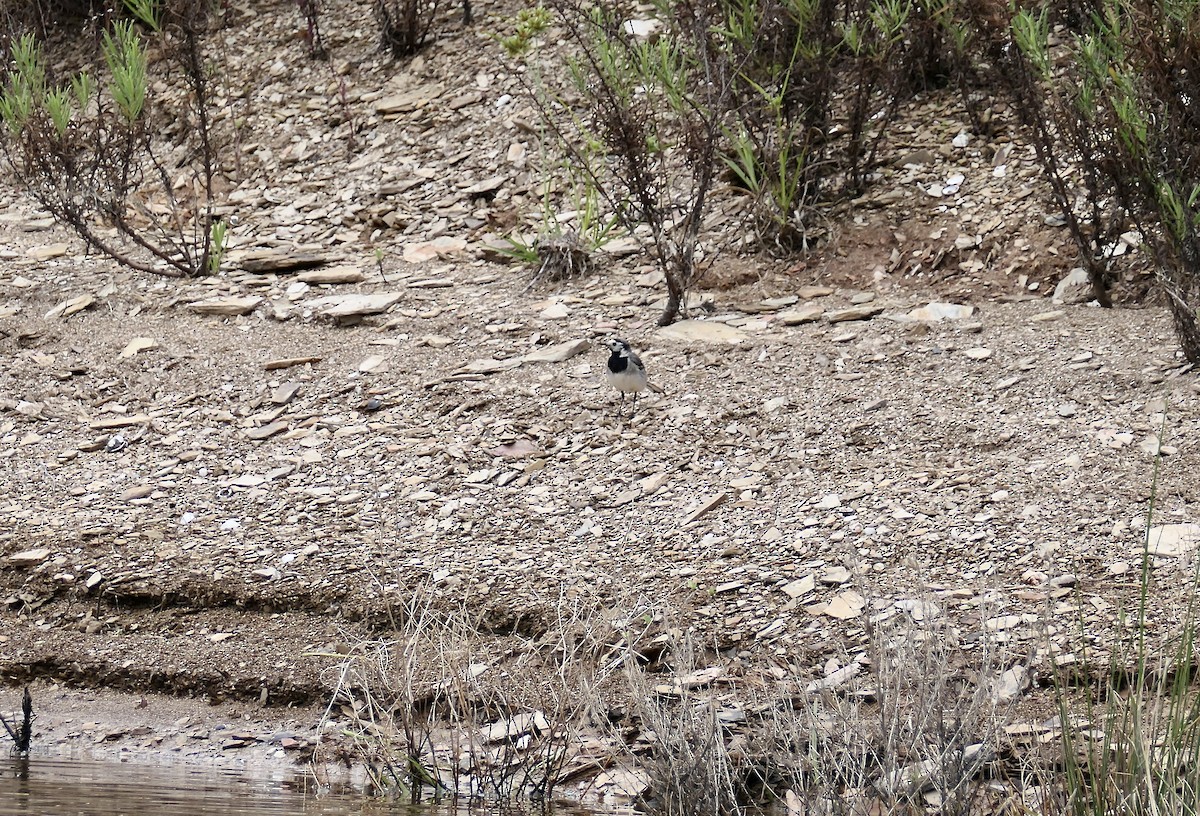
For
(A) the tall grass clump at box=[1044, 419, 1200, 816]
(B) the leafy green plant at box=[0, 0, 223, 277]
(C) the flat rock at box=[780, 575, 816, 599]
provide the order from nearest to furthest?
(A) the tall grass clump at box=[1044, 419, 1200, 816] < (C) the flat rock at box=[780, 575, 816, 599] < (B) the leafy green plant at box=[0, 0, 223, 277]

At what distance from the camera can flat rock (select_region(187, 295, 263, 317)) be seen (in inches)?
279

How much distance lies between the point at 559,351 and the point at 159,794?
117 inches

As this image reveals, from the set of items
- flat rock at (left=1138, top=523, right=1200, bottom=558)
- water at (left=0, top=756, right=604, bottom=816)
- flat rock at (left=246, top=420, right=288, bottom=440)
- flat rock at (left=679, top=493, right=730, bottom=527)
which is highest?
flat rock at (left=246, top=420, right=288, bottom=440)

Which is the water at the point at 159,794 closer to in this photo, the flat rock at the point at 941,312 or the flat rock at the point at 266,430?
the flat rock at the point at 266,430

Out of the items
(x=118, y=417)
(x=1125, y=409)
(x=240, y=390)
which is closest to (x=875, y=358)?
(x=1125, y=409)

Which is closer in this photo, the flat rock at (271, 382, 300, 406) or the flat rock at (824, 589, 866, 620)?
the flat rock at (824, 589, 866, 620)

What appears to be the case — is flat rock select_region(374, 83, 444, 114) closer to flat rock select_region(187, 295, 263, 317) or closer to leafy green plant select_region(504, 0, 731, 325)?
leafy green plant select_region(504, 0, 731, 325)

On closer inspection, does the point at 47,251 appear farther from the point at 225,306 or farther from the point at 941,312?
the point at 941,312

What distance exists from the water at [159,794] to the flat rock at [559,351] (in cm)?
257

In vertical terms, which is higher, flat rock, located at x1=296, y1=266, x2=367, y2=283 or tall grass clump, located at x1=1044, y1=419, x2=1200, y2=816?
flat rock, located at x1=296, y1=266, x2=367, y2=283

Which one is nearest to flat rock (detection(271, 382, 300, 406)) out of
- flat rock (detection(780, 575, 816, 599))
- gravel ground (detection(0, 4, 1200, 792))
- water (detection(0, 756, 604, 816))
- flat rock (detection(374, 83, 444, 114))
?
gravel ground (detection(0, 4, 1200, 792))

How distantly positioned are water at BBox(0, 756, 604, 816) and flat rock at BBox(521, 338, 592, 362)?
2.57 metres

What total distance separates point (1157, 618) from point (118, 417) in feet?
14.6

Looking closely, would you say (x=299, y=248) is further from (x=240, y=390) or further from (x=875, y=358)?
(x=875, y=358)
